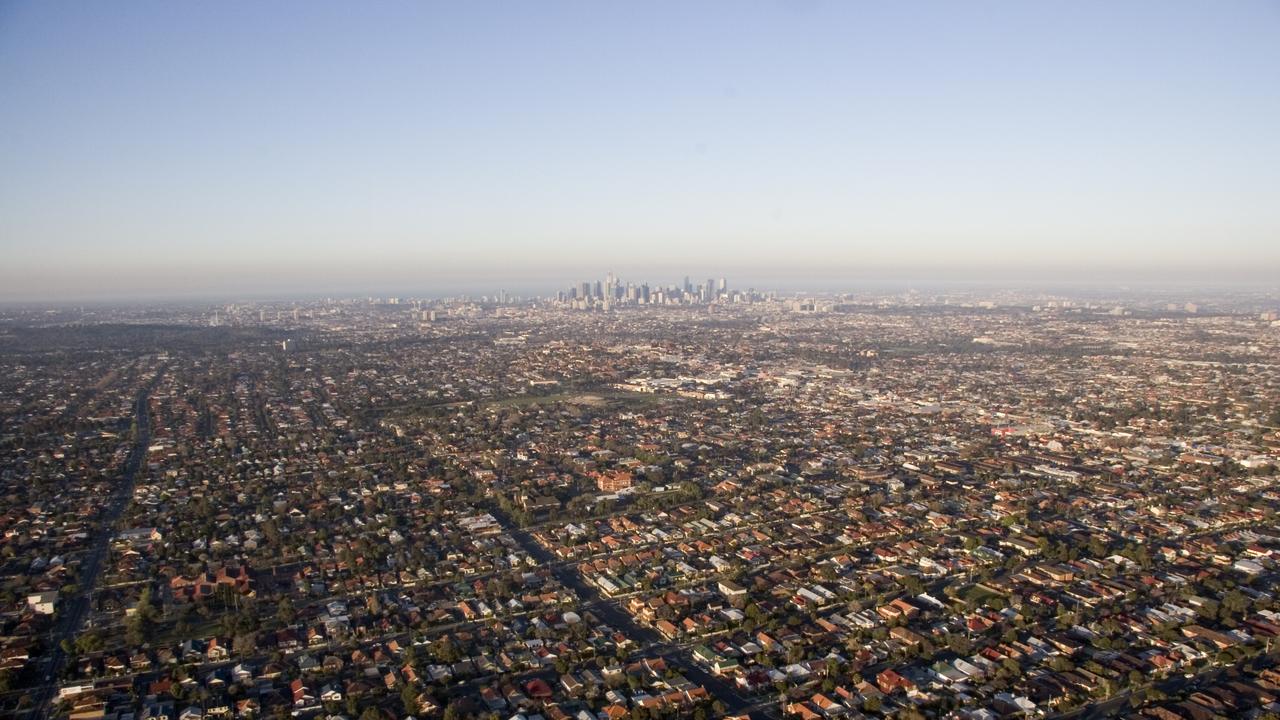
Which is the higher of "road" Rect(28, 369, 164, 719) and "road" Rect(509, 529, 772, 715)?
"road" Rect(28, 369, 164, 719)

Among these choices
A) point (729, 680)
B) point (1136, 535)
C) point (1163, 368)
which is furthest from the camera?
point (1163, 368)

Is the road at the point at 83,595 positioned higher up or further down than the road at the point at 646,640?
higher up

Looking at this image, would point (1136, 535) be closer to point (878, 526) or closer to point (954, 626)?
point (878, 526)

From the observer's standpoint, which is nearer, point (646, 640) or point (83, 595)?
point (646, 640)

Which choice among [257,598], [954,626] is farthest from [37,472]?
[954,626]

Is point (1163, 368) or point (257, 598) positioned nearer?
point (257, 598)

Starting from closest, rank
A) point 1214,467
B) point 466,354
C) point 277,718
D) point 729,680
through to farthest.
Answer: point 277,718 < point 729,680 < point 1214,467 < point 466,354

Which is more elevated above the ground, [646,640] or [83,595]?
[83,595]
